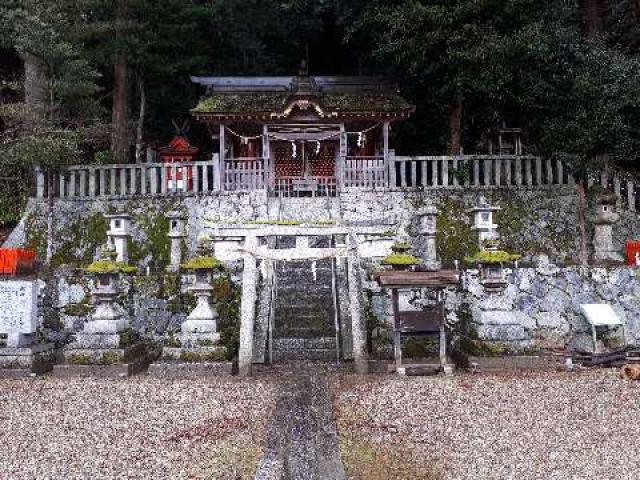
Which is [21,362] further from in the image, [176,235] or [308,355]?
[308,355]

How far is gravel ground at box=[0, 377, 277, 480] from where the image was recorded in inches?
200

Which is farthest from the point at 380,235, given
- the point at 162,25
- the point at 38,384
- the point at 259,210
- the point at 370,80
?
the point at 162,25

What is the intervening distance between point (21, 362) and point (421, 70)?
41.4ft

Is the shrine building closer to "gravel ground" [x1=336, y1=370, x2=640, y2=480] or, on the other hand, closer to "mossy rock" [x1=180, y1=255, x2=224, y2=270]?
"mossy rock" [x1=180, y1=255, x2=224, y2=270]

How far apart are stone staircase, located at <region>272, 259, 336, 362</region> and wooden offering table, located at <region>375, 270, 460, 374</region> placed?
1.45 meters

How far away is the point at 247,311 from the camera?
9.56 meters

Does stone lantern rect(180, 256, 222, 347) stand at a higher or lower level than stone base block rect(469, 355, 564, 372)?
higher

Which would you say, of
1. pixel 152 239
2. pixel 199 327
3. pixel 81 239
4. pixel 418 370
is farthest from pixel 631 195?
pixel 81 239

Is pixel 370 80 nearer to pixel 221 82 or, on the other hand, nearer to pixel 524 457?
pixel 221 82

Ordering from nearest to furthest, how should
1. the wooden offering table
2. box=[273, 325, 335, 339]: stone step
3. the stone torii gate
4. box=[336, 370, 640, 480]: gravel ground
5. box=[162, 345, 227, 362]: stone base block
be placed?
box=[336, 370, 640, 480]: gravel ground → the wooden offering table → the stone torii gate → box=[162, 345, 227, 362]: stone base block → box=[273, 325, 335, 339]: stone step

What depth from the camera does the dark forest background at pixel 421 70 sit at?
13.6 metres

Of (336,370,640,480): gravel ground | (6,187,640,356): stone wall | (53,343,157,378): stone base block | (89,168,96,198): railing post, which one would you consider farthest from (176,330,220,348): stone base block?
(89,168,96,198): railing post

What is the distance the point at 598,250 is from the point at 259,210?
329 inches

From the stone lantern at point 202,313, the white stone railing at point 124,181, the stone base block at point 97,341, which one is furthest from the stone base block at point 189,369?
the white stone railing at point 124,181
